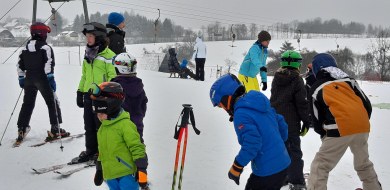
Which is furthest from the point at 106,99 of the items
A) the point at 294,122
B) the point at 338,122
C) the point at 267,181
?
the point at 294,122

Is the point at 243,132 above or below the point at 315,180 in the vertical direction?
above

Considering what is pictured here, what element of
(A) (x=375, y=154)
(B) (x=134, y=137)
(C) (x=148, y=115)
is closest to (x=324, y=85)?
(B) (x=134, y=137)

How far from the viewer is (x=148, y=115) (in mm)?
7977

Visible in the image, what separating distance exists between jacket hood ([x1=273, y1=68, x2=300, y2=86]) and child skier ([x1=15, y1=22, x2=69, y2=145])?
3.56m

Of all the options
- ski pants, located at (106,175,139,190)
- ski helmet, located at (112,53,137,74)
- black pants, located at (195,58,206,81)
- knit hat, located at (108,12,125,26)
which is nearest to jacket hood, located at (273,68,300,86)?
ski helmet, located at (112,53,137,74)

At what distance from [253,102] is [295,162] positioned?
171 cm

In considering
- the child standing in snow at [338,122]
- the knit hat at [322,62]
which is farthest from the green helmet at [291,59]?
the child standing in snow at [338,122]

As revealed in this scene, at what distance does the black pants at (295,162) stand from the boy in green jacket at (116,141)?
2089 mm

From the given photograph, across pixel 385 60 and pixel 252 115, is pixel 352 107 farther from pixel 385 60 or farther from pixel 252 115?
pixel 385 60

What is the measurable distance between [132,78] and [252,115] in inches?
70.6

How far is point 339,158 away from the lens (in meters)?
3.96

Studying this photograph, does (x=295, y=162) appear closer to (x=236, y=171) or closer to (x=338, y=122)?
(x=338, y=122)

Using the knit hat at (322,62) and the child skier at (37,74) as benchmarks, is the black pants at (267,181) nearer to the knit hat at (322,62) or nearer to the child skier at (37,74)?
the knit hat at (322,62)

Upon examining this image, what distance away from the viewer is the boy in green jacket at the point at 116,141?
3.38m
